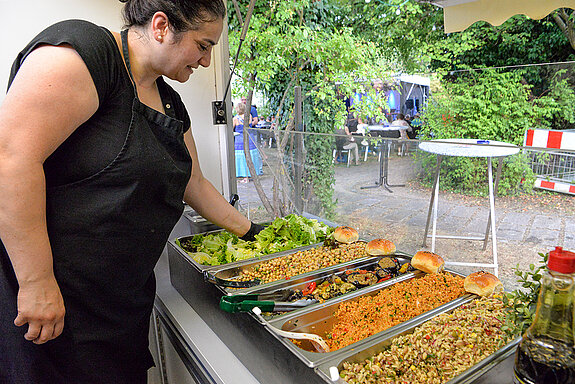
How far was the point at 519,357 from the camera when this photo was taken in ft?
2.18

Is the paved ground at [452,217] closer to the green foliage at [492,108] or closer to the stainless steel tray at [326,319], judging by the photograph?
the stainless steel tray at [326,319]

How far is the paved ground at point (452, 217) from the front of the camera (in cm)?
161

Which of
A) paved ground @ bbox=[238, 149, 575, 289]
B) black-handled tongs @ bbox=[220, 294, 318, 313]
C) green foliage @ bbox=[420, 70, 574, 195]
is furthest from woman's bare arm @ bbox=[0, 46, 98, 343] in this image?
green foliage @ bbox=[420, 70, 574, 195]

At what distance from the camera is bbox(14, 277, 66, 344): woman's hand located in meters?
0.87

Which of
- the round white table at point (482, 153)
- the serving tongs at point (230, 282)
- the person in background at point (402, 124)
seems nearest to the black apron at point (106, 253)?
the serving tongs at point (230, 282)

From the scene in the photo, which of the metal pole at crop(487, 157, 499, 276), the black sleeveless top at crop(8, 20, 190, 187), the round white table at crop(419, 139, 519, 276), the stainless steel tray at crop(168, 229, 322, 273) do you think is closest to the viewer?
the black sleeveless top at crop(8, 20, 190, 187)

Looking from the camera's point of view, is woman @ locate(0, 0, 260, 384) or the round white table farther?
the round white table

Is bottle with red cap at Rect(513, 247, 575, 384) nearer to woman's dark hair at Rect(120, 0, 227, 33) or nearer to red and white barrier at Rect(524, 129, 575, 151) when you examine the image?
woman's dark hair at Rect(120, 0, 227, 33)

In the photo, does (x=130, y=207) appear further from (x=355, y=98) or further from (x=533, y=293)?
(x=355, y=98)

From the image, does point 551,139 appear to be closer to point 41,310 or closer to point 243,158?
point 243,158

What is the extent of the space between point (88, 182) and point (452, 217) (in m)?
1.87

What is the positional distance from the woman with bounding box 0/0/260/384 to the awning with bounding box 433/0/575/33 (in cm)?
162

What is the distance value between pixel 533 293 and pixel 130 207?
94 centimetres

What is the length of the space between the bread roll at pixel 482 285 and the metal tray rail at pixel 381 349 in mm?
193
